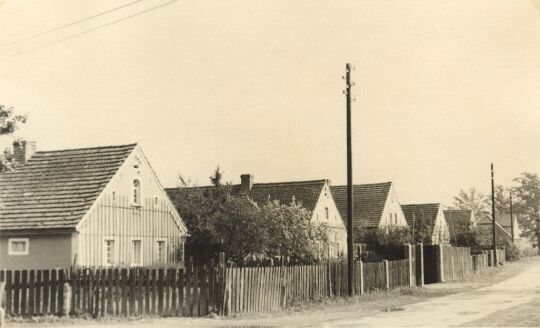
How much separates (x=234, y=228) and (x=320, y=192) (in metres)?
18.8

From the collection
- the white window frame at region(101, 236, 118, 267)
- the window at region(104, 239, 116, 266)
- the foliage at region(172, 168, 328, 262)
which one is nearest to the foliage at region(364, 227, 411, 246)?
the foliage at region(172, 168, 328, 262)

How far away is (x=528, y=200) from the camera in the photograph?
367 feet

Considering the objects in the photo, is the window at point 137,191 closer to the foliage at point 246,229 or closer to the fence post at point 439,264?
the foliage at point 246,229

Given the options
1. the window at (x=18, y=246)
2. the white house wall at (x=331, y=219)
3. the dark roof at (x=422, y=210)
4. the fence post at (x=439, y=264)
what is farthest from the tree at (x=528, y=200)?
the window at (x=18, y=246)

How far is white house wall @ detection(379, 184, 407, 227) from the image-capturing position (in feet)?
193

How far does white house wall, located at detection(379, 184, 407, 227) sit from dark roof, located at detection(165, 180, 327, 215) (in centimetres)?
965

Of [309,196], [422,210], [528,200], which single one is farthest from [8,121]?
[528,200]

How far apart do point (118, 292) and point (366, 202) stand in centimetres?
4431

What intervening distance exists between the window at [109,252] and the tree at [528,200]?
89.1 m

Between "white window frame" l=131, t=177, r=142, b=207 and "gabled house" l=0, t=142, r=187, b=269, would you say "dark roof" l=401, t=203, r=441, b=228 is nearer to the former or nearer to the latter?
"gabled house" l=0, t=142, r=187, b=269

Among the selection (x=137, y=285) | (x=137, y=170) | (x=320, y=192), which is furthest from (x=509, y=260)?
(x=137, y=285)

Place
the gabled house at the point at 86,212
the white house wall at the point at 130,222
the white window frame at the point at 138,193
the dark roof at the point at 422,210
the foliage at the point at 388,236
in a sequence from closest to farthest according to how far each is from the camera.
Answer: the gabled house at the point at 86,212, the white house wall at the point at 130,222, the white window frame at the point at 138,193, the foliage at the point at 388,236, the dark roof at the point at 422,210

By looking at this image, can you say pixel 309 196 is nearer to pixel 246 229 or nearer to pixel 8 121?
pixel 246 229

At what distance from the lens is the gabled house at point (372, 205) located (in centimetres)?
5747
